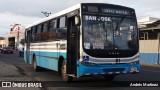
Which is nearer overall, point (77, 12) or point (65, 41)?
point (77, 12)

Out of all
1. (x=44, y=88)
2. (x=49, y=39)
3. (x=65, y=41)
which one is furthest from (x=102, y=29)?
(x=49, y=39)

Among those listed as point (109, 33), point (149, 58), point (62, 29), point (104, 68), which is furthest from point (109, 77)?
point (149, 58)

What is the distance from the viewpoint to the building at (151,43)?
1603 inches

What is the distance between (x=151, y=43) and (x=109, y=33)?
1155 inches

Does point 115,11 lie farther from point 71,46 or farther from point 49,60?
point 49,60

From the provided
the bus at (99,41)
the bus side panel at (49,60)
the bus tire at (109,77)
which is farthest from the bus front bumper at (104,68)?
the bus side panel at (49,60)

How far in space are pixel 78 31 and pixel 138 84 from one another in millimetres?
3220

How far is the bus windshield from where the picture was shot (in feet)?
43.0

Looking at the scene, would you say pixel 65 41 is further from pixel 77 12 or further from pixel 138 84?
pixel 138 84

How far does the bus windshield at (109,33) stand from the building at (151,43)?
26.8 metres

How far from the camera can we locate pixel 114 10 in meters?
13.7

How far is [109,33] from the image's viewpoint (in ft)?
43.8

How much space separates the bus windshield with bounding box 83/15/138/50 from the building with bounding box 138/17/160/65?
88.1ft

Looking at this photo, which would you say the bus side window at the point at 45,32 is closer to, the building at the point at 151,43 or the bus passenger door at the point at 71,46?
the bus passenger door at the point at 71,46
